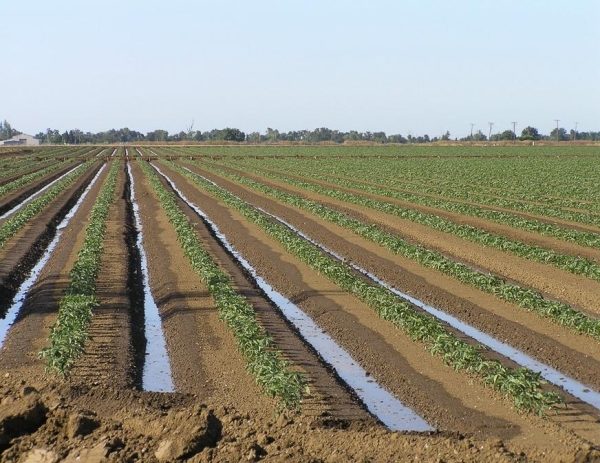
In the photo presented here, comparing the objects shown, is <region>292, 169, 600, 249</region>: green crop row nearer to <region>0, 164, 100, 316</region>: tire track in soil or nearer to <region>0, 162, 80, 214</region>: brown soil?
<region>0, 164, 100, 316</region>: tire track in soil

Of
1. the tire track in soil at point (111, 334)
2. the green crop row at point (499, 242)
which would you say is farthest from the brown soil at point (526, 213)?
the tire track in soil at point (111, 334)

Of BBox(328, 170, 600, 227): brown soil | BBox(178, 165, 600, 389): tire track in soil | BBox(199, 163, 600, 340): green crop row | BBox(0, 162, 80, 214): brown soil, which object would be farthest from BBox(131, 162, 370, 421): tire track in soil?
BBox(0, 162, 80, 214): brown soil

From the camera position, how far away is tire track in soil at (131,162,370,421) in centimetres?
1052

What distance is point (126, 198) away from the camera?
3978cm

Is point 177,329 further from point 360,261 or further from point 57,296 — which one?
point 360,261

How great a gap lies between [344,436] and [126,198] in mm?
32936

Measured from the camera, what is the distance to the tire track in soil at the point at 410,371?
9297mm

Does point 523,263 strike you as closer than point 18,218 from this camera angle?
Yes

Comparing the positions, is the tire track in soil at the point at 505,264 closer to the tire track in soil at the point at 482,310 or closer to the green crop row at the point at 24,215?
the tire track in soil at the point at 482,310

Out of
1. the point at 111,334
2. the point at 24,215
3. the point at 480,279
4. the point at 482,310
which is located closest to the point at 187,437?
the point at 111,334

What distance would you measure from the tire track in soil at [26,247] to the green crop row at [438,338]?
6.95m

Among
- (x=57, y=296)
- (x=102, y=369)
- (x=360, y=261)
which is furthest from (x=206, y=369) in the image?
(x=360, y=261)

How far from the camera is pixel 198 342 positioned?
13.2 metres

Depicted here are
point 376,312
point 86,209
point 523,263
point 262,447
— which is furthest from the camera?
point 86,209
